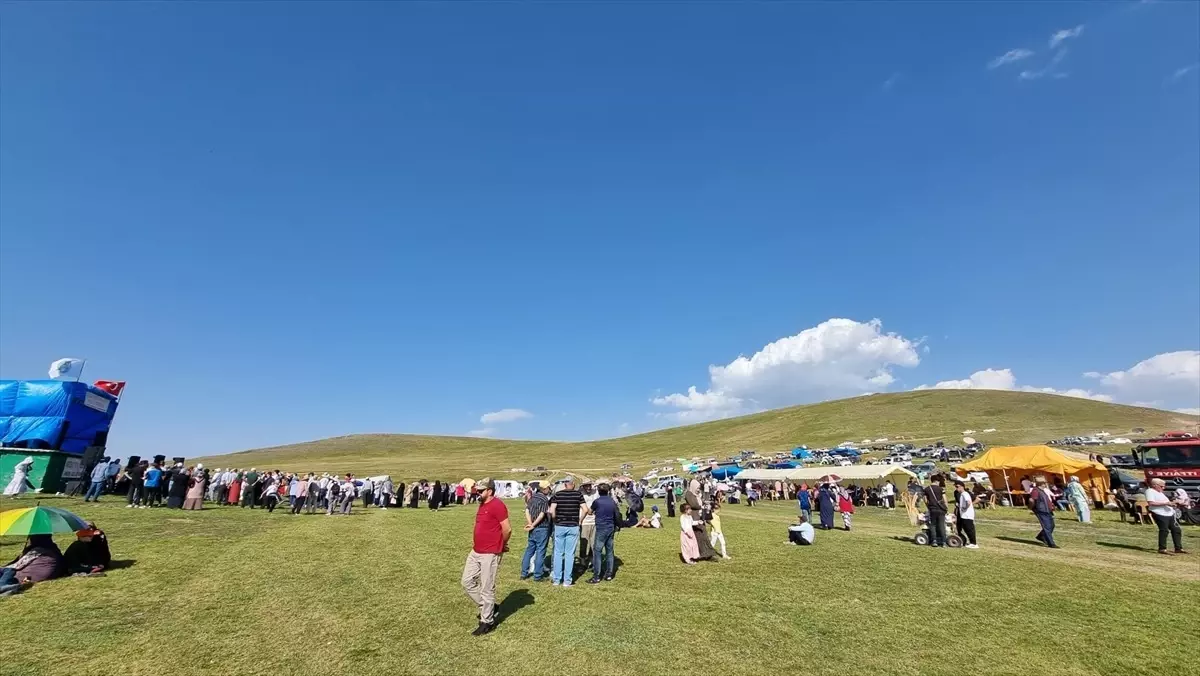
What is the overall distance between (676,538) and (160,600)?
594 inches

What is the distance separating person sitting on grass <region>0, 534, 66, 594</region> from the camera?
981 cm

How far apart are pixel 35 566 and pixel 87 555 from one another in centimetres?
80

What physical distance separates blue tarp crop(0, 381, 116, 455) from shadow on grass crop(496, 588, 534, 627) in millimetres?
42431

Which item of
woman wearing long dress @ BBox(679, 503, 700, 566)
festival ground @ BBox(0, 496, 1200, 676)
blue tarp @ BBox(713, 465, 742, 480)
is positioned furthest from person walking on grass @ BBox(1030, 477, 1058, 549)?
blue tarp @ BBox(713, 465, 742, 480)

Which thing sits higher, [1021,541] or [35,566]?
[35,566]

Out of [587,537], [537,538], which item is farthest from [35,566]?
[587,537]

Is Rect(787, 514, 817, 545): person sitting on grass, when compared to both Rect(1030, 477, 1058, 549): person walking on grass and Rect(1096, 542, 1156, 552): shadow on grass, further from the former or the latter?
Rect(1096, 542, 1156, 552): shadow on grass

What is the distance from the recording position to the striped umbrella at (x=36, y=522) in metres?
9.55

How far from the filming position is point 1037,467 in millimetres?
30531

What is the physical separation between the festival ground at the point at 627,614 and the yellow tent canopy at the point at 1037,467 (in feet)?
57.8

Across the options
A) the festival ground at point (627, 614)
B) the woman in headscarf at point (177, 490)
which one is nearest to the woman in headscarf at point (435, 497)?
the woman in headscarf at point (177, 490)

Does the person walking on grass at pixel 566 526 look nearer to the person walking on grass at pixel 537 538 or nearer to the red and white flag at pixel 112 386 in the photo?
the person walking on grass at pixel 537 538

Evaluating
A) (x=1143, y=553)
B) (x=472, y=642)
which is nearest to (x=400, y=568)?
(x=472, y=642)

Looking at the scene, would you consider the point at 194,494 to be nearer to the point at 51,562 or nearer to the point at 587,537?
the point at 51,562
